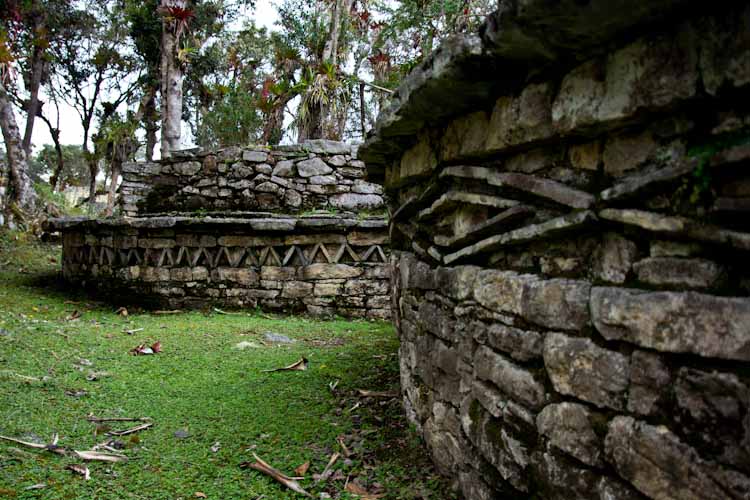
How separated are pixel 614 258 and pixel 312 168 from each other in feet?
24.2

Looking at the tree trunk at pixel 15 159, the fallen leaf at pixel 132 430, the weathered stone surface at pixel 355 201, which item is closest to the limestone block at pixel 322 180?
the weathered stone surface at pixel 355 201

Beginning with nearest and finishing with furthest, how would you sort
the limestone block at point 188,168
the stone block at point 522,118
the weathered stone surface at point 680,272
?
the weathered stone surface at point 680,272 → the stone block at point 522,118 → the limestone block at point 188,168

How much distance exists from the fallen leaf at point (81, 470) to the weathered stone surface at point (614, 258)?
271cm

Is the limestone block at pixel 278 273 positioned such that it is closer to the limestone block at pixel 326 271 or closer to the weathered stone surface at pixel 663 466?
the limestone block at pixel 326 271

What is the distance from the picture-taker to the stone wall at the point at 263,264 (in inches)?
282

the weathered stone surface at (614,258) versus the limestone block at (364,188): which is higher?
the limestone block at (364,188)

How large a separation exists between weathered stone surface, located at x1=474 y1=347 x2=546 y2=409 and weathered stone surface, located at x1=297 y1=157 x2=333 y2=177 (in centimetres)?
670

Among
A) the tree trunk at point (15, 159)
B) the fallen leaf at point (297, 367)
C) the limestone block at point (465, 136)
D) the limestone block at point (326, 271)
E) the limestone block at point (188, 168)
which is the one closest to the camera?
the limestone block at point (465, 136)

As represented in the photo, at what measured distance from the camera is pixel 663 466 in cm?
127

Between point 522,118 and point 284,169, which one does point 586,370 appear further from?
point 284,169

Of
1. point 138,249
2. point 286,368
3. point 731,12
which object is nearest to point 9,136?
point 138,249

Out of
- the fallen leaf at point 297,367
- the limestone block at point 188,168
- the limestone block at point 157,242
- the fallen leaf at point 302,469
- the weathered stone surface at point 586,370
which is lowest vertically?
the fallen leaf at point 302,469

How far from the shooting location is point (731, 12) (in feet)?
3.84

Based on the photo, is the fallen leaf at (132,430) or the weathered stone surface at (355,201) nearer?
the fallen leaf at (132,430)
